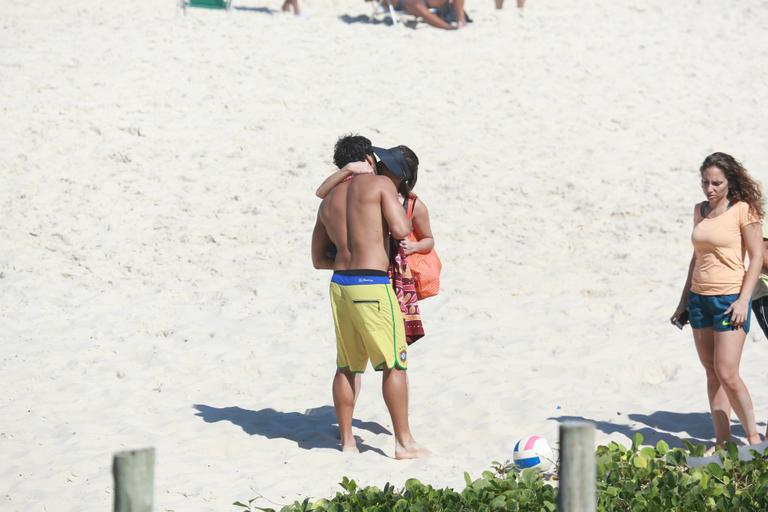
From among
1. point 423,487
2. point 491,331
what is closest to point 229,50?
point 491,331

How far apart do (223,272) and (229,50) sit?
4891mm

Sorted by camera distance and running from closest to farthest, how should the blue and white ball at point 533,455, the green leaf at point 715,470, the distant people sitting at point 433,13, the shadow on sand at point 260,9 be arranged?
1. the green leaf at point 715,470
2. the blue and white ball at point 533,455
3. the distant people sitting at point 433,13
4. the shadow on sand at point 260,9

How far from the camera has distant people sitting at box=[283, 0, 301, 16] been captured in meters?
15.0

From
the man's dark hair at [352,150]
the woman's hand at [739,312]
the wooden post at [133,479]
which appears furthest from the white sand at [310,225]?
the wooden post at [133,479]

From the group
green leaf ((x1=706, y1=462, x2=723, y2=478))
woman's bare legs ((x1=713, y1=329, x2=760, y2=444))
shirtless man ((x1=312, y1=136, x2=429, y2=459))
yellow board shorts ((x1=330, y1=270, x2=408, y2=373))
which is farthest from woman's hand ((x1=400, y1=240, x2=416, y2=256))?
green leaf ((x1=706, y1=462, x2=723, y2=478))

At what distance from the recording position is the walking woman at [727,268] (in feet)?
17.5

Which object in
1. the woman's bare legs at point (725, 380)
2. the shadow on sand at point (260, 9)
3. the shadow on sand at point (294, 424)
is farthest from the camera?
the shadow on sand at point (260, 9)

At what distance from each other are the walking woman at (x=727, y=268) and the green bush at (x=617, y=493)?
0.69 meters

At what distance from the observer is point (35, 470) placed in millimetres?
5602

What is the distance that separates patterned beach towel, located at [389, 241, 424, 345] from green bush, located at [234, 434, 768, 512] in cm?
126

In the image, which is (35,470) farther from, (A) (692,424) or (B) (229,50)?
(B) (229,50)

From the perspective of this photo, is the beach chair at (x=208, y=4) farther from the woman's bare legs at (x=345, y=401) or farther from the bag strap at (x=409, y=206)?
the woman's bare legs at (x=345, y=401)

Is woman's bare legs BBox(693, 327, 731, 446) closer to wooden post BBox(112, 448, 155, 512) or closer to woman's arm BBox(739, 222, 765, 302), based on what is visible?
woman's arm BBox(739, 222, 765, 302)

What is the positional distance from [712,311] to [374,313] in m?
1.73
